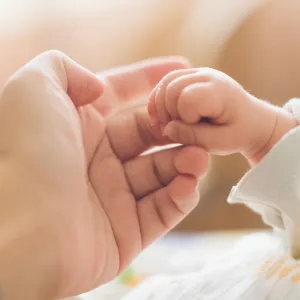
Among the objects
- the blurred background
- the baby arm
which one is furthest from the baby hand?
the blurred background

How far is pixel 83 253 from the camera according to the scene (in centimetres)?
52

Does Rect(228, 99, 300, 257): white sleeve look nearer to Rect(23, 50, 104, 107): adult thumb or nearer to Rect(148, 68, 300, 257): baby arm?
Rect(148, 68, 300, 257): baby arm

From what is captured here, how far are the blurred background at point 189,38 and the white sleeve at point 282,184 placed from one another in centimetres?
61

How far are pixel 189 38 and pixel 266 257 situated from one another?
70cm

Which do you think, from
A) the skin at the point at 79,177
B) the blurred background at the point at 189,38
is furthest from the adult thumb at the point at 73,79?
the blurred background at the point at 189,38

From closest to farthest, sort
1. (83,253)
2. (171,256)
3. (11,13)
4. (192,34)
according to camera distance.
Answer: (83,253)
(171,256)
(11,13)
(192,34)

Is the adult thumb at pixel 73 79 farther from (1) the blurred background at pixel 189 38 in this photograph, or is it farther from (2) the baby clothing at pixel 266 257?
(1) the blurred background at pixel 189 38

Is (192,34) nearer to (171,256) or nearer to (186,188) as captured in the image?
(171,256)

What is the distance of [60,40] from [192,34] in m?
0.29

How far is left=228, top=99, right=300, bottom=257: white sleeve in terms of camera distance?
0.59 meters

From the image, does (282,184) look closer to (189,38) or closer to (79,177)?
(79,177)

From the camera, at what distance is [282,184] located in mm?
604

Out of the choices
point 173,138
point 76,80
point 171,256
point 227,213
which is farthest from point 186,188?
point 227,213

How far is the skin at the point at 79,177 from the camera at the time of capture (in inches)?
19.4
